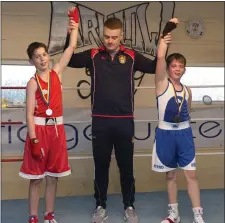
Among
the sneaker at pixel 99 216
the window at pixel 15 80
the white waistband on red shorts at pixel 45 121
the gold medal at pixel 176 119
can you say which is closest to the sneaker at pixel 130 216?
Answer: the sneaker at pixel 99 216

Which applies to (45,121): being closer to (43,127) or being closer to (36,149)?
(43,127)

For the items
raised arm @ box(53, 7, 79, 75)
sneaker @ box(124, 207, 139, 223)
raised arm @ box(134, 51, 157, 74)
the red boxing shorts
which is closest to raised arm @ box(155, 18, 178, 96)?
raised arm @ box(134, 51, 157, 74)

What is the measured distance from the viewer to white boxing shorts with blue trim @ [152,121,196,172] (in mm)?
2217

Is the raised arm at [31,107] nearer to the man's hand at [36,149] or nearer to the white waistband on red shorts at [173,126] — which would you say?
the man's hand at [36,149]

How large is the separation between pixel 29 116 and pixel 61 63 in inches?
14.5

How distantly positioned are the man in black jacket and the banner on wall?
2.29ft

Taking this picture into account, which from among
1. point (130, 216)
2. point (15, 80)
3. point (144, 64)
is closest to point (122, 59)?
point (144, 64)

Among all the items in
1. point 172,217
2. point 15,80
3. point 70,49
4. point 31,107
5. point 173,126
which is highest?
point 70,49

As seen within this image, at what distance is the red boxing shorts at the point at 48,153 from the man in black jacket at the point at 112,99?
21cm

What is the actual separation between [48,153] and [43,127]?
15 cm

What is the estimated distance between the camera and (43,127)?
206 cm


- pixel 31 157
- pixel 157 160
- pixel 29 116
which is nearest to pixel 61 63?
pixel 29 116

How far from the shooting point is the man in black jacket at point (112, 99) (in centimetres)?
215

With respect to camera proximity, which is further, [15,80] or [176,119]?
[15,80]
